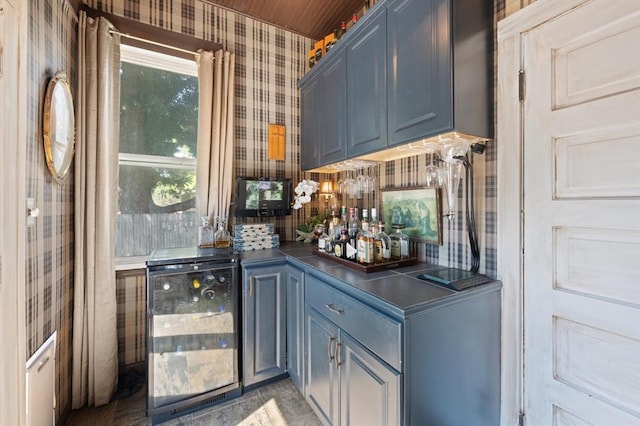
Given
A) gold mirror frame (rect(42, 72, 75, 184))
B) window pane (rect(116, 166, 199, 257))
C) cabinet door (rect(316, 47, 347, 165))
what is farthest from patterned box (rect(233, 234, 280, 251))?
gold mirror frame (rect(42, 72, 75, 184))

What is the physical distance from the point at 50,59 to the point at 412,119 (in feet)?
6.52

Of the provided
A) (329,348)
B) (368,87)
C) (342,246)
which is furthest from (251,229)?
(368,87)

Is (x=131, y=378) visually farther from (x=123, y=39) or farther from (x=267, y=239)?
(x=123, y=39)

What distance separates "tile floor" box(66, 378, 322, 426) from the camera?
1.62 m

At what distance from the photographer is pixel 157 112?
2180 millimetres

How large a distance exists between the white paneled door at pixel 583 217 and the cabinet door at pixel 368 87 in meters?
0.65

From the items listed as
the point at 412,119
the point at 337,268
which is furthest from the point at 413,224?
the point at 412,119

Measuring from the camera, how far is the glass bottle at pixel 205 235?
82.0 inches

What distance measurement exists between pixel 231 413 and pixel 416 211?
174cm

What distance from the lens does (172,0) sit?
2.11 metres

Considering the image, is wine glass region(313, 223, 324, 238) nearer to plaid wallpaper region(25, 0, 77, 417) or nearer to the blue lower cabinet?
the blue lower cabinet

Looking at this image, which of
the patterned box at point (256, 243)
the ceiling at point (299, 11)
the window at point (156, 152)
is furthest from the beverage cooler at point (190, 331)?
the ceiling at point (299, 11)

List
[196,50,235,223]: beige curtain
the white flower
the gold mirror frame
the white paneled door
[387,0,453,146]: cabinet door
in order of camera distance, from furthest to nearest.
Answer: the white flower → [196,50,235,223]: beige curtain → the gold mirror frame → [387,0,453,146]: cabinet door → the white paneled door

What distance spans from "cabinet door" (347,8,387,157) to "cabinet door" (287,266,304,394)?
913mm
